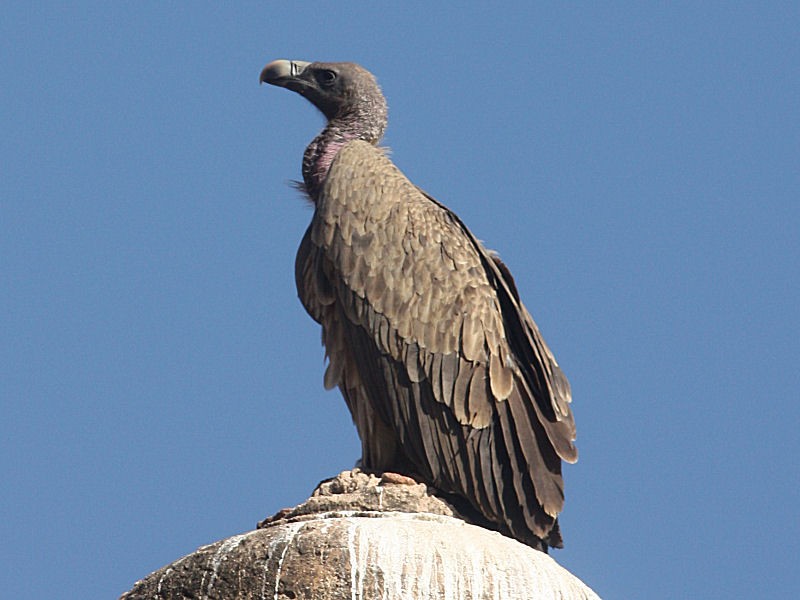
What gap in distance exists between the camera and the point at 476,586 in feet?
27.7

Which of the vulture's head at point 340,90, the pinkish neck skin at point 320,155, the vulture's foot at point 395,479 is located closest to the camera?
the vulture's foot at point 395,479

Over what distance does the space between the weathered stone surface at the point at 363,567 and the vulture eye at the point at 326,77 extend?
14.2 feet

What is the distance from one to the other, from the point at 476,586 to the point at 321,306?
3.11 m

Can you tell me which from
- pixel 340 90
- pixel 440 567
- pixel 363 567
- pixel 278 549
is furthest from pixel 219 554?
pixel 340 90

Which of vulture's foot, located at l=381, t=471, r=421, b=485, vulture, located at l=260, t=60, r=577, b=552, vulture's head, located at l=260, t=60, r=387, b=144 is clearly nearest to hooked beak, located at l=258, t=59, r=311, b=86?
vulture's head, located at l=260, t=60, r=387, b=144

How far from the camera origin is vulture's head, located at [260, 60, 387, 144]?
12.1 meters

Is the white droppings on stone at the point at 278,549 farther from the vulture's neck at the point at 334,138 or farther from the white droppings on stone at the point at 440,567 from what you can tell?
the vulture's neck at the point at 334,138

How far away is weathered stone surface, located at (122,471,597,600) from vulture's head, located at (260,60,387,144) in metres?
3.99

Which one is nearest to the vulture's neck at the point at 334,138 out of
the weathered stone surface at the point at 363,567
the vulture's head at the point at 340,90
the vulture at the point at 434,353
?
the vulture's head at the point at 340,90

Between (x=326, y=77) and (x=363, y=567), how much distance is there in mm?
4913

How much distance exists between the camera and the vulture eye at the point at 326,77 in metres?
12.3

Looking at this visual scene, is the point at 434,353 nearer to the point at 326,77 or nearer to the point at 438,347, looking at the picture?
the point at 438,347

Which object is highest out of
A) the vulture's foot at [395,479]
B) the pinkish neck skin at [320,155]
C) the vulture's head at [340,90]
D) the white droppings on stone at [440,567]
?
the vulture's head at [340,90]

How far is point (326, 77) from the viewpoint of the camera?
12297 millimetres
